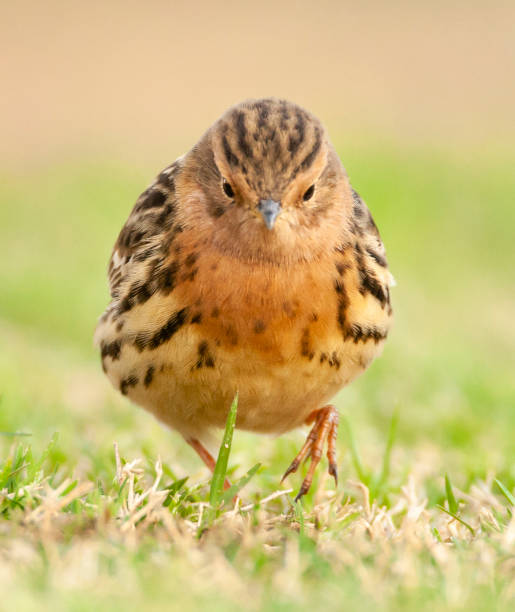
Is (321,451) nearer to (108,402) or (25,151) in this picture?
(108,402)

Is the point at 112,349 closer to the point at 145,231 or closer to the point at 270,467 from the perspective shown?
the point at 145,231

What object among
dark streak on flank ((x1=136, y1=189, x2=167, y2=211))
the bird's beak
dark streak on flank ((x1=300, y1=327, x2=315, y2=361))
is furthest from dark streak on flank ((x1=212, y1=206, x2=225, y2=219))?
dark streak on flank ((x1=300, y1=327, x2=315, y2=361))

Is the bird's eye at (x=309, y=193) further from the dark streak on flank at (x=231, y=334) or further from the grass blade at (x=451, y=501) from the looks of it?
the grass blade at (x=451, y=501)

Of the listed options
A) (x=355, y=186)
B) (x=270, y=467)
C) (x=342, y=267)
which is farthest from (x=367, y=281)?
(x=355, y=186)

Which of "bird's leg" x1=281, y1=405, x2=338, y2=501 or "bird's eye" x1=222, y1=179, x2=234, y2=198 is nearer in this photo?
"bird's eye" x1=222, y1=179, x2=234, y2=198

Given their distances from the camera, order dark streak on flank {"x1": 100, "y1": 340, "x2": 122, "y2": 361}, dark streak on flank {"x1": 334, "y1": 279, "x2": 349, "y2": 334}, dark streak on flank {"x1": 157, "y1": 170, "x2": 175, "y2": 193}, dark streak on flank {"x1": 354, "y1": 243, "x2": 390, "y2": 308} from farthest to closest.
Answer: dark streak on flank {"x1": 157, "y1": 170, "x2": 175, "y2": 193} < dark streak on flank {"x1": 100, "y1": 340, "x2": 122, "y2": 361} < dark streak on flank {"x1": 354, "y1": 243, "x2": 390, "y2": 308} < dark streak on flank {"x1": 334, "y1": 279, "x2": 349, "y2": 334}

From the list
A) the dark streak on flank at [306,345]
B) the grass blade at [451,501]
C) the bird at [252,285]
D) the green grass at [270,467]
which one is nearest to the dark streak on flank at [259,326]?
the bird at [252,285]

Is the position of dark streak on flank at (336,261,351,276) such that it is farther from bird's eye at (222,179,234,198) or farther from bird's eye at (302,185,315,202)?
bird's eye at (222,179,234,198)
